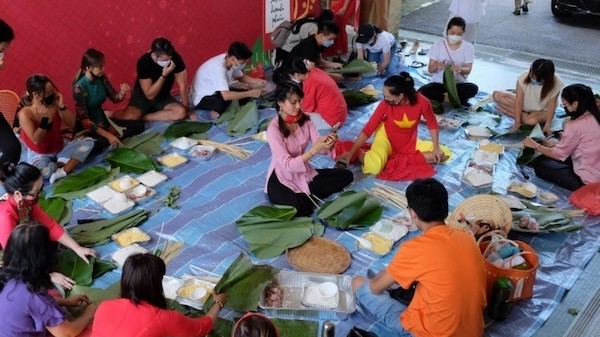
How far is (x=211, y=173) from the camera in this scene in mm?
5254

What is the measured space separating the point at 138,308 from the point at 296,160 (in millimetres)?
2100

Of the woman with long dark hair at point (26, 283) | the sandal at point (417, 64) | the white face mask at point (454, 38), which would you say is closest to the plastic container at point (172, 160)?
the woman with long dark hair at point (26, 283)

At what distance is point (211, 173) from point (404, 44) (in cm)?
481

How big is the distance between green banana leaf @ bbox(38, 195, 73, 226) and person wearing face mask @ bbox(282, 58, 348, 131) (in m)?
2.44

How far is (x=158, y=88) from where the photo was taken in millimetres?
6043

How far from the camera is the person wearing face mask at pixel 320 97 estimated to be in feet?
18.8

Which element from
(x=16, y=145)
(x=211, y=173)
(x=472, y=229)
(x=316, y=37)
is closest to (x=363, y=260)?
(x=472, y=229)


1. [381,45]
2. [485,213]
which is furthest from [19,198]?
[381,45]

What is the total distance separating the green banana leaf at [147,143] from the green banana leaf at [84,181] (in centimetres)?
43

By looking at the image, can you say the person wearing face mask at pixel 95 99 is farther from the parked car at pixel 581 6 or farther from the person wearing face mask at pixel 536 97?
the parked car at pixel 581 6

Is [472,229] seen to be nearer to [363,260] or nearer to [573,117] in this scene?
[363,260]

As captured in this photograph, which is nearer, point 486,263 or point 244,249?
point 486,263

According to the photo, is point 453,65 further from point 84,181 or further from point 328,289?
point 84,181

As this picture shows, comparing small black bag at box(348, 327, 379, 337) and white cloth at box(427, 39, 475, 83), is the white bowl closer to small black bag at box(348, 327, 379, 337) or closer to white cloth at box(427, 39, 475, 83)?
small black bag at box(348, 327, 379, 337)
